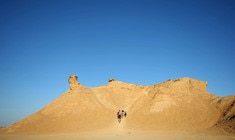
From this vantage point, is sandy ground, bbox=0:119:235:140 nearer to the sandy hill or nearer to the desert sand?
the desert sand

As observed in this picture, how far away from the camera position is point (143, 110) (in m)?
42.7

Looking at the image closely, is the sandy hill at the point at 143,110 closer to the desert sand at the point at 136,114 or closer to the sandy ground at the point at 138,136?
the desert sand at the point at 136,114

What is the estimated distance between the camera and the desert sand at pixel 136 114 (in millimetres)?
35062

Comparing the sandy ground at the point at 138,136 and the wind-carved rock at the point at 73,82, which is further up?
the wind-carved rock at the point at 73,82

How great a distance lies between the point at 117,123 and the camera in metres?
39.5

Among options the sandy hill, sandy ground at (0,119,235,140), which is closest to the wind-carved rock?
the sandy hill

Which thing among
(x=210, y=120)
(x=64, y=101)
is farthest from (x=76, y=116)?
(x=210, y=120)

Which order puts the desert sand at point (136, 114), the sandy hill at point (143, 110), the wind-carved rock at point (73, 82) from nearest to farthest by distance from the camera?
the desert sand at point (136, 114) → the sandy hill at point (143, 110) → the wind-carved rock at point (73, 82)

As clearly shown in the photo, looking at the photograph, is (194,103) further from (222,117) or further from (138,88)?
(138,88)

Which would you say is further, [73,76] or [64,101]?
[73,76]

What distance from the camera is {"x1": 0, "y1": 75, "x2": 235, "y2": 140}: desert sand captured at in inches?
1380

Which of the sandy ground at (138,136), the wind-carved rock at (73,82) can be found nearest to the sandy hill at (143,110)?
the wind-carved rock at (73,82)

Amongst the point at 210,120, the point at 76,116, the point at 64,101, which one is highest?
the point at 64,101

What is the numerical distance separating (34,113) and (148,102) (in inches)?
868
